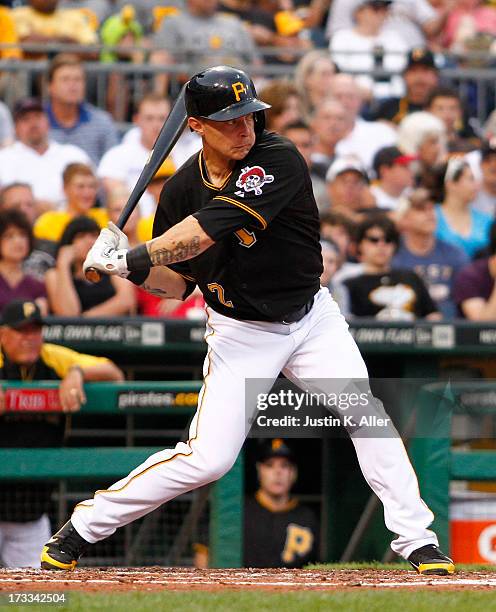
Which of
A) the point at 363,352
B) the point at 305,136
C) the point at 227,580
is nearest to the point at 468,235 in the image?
the point at 305,136

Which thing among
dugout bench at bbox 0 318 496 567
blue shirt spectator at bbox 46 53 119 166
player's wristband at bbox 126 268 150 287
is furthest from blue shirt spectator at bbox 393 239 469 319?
player's wristband at bbox 126 268 150 287

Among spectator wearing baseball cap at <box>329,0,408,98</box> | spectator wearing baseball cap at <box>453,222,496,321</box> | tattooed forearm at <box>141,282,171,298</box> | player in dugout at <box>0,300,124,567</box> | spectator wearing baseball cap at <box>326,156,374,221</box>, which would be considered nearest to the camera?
tattooed forearm at <box>141,282,171,298</box>

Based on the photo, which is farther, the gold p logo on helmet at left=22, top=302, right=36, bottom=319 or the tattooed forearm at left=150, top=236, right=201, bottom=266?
the gold p logo on helmet at left=22, top=302, right=36, bottom=319

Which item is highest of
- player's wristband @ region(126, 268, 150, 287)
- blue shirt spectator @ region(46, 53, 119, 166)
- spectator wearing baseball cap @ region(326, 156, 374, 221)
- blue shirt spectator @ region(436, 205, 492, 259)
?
blue shirt spectator @ region(46, 53, 119, 166)

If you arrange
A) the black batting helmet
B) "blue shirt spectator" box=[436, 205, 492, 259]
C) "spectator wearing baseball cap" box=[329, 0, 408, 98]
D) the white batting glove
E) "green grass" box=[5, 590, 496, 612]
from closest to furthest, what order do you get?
"green grass" box=[5, 590, 496, 612]
the white batting glove
the black batting helmet
"blue shirt spectator" box=[436, 205, 492, 259]
"spectator wearing baseball cap" box=[329, 0, 408, 98]

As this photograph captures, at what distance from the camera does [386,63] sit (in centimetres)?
1139

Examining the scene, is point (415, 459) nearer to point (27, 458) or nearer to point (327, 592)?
point (27, 458)

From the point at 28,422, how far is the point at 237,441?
86.0 inches

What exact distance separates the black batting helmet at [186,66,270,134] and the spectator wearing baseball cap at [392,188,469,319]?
154 inches

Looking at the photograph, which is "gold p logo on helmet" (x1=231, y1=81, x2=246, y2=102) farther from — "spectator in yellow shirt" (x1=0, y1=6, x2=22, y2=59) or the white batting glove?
"spectator in yellow shirt" (x1=0, y1=6, x2=22, y2=59)

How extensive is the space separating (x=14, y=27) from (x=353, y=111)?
2.72 m

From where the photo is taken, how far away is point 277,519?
281 inches

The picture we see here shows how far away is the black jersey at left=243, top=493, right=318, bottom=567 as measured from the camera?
6.93m

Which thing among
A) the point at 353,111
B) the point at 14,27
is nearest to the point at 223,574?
the point at 353,111
